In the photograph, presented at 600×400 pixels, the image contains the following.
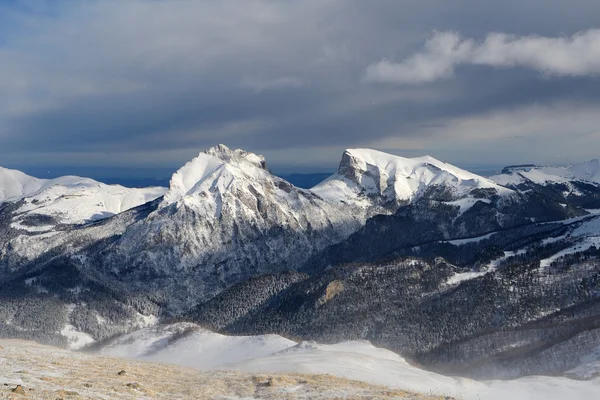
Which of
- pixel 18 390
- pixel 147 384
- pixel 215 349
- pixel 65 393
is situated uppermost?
pixel 18 390

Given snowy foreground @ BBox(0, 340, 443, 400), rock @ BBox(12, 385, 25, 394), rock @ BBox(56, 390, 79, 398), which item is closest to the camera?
rock @ BBox(12, 385, 25, 394)

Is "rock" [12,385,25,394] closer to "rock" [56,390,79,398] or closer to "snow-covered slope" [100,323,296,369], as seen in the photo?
"rock" [56,390,79,398]

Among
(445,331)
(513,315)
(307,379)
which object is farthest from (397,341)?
(307,379)

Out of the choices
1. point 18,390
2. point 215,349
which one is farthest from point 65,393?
point 215,349

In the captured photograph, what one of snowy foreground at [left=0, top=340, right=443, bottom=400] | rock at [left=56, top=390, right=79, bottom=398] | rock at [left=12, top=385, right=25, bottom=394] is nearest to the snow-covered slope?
snowy foreground at [left=0, top=340, right=443, bottom=400]

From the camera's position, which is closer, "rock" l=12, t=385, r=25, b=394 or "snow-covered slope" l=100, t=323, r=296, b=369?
"rock" l=12, t=385, r=25, b=394

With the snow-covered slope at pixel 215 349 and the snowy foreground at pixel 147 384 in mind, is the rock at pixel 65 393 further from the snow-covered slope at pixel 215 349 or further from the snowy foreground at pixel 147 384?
the snow-covered slope at pixel 215 349

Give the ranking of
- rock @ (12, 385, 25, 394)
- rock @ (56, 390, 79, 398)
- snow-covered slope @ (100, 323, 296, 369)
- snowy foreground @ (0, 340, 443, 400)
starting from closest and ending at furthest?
rock @ (12, 385, 25, 394)
rock @ (56, 390, 79, 398)
snowy foreground @ (0, 340, 443, 400)
snow-covered slope @ (100, 323, 296, 369)

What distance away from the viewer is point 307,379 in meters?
68.0

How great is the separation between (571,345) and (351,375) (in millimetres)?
82177

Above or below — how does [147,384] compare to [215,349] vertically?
above

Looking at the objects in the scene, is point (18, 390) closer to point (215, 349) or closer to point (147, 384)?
point (147, 384)

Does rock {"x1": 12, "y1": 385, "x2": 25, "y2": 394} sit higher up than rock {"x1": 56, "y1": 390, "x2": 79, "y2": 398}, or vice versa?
rock {"x1": 12, "y1": 385, "x2": 25, "y2": 394}

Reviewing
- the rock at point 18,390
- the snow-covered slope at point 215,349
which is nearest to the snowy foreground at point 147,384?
the rock at point 18,390
